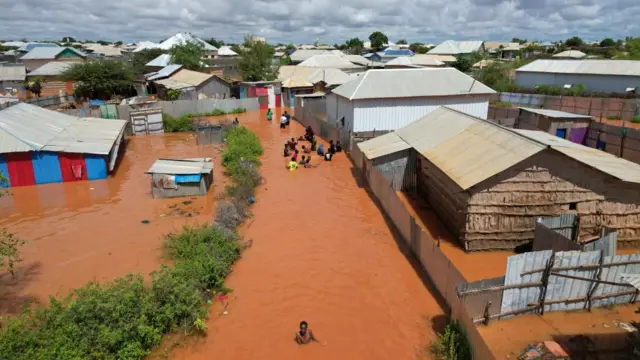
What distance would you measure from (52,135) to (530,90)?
3784cm

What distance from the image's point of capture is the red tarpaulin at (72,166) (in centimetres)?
1781

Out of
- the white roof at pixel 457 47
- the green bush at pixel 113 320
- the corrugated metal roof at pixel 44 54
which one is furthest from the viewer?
the white roof at pixel 457 47

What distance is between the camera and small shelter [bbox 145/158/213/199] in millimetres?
15773

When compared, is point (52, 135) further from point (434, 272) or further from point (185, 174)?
point (434, 272)

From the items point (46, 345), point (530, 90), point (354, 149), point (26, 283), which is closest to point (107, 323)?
point (46, 345)

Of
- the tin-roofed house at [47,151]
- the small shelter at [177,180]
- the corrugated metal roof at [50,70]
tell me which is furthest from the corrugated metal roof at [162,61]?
the small shelter at [177,180]

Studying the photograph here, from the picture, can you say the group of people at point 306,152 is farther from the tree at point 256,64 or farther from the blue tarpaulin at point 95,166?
the tree at point 256,64

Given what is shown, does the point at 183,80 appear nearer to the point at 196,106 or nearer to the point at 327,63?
the point at 196,106

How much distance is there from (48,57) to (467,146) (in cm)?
6014

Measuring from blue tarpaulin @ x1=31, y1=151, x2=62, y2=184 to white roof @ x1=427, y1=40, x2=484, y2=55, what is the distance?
66.2m

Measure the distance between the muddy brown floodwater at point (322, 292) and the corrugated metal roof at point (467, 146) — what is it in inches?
109

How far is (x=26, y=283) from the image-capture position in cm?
1030

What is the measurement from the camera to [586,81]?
119 ft

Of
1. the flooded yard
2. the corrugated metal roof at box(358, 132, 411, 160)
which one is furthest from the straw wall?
the corrugated metal roof at box(358, 132, 411, 160)
